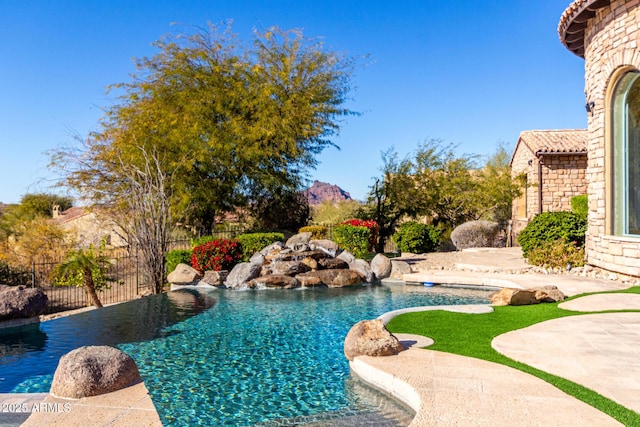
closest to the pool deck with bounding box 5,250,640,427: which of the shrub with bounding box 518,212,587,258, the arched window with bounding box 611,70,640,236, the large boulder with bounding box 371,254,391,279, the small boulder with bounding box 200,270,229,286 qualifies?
the arched window with bounding box 611,70,640,236

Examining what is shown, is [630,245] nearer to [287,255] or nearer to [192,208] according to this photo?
[287,255]

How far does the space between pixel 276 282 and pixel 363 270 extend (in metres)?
2.28

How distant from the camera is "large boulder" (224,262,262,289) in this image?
455 inches

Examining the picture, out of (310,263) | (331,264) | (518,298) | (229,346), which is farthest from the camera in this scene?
(331,264)

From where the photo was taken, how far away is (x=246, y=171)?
1703 centimetres

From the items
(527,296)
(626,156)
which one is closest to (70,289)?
(527,296)

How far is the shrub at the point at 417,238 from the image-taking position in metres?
16.5

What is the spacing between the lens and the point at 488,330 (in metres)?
6.15

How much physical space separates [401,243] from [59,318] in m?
11.3

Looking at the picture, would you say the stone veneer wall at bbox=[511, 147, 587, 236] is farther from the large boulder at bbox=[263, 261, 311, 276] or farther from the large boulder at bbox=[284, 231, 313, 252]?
the large boulder at bbox=[263, 261, 311, 276]

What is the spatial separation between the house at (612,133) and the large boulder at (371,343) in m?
6.54

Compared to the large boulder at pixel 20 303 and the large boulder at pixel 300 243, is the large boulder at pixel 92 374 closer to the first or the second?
the large boulder at pixel 20 303

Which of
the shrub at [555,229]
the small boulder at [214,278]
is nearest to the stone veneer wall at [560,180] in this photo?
the shrub at [555,229]

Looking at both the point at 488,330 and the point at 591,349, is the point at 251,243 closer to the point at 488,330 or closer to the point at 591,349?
the point at 488,330
